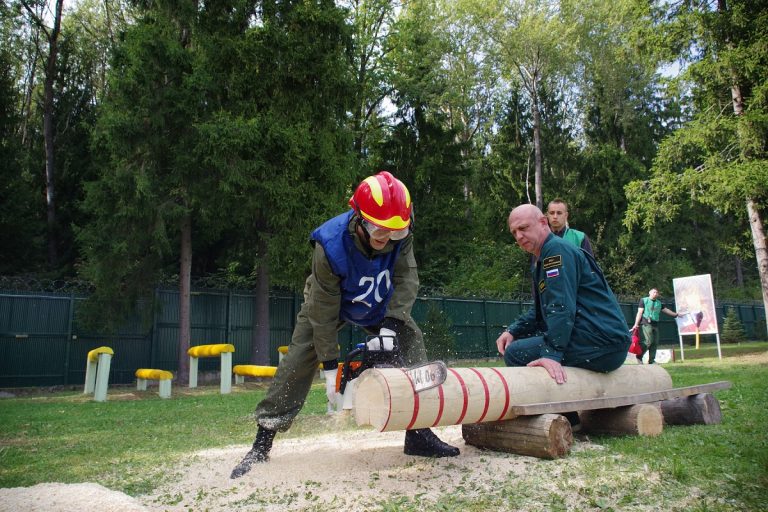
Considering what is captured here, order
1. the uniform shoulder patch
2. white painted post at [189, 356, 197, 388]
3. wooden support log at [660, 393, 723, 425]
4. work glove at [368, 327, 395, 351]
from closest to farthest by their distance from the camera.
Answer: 1. work glove at [368, 327, 395, 351]
2. the uniform shoulder patch
3. wooden support log at [660, 393, 723, 425]
4. white painted post at [189, 356, 197, 388]

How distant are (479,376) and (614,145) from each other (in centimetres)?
3505

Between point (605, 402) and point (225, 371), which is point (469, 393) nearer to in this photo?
point (605, 402)

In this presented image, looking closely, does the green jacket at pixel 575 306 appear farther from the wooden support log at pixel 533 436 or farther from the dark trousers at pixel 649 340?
the dark trousers at pixel 649 340

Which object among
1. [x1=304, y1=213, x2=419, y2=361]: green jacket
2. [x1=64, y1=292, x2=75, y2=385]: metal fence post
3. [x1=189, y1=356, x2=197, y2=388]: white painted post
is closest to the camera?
[x1=304, y1=213, x2=419, y2=361]: green jacket

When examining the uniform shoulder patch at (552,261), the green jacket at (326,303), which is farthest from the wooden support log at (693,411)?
the green jacket at (326,303)

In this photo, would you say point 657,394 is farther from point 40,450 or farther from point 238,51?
point 238,51

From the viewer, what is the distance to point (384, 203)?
11.9 ft

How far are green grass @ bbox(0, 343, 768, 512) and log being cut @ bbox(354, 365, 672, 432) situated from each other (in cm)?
41

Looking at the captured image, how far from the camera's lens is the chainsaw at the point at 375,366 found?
3.56 metres

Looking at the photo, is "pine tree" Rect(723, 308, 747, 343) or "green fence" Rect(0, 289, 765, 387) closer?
"green fence" Rect(0, 289, 765, 387)

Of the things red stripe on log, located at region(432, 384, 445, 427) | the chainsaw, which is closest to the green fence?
the chainsaw

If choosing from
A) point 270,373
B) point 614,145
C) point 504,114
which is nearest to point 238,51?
point 270,373

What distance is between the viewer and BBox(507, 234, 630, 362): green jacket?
4.23 m

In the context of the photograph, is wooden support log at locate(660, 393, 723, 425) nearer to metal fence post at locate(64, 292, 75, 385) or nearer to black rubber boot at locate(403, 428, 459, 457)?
black rubber boot at locate(403, 428, 459, 457)
